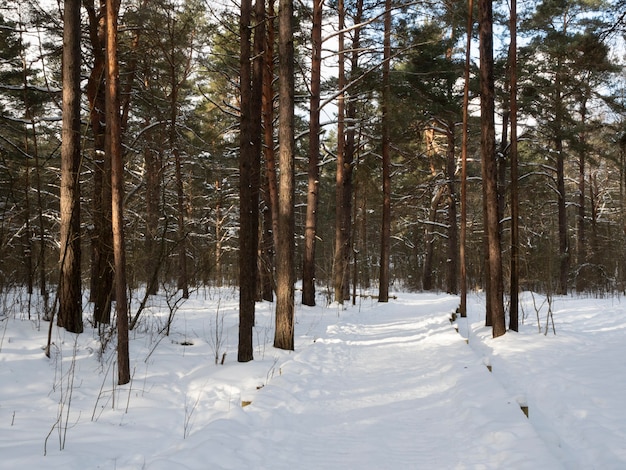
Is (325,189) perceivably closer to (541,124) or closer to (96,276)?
(541,124)

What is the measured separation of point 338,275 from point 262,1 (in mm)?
9518

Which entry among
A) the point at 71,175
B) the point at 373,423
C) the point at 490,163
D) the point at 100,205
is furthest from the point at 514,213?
the point at 71,175

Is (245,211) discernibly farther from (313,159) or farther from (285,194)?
(313,159)

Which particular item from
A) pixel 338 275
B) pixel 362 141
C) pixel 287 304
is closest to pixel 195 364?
pixel 287 304

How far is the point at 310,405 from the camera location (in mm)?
5172

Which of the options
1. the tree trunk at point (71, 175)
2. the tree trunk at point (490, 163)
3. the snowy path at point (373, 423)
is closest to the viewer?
the snowy path at point (373, 423)

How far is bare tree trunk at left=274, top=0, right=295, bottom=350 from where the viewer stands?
764 cm

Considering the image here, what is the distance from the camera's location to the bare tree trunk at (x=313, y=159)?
1247 cm

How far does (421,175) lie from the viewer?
25.1 meters

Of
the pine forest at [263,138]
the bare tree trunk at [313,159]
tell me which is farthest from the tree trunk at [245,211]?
the bare tree trunk at [313,159]

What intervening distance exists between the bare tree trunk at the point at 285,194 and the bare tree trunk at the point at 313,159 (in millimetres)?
4323

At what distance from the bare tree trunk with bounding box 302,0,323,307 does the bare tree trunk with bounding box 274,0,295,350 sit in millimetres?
4323

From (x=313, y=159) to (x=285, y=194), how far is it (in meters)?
5.39

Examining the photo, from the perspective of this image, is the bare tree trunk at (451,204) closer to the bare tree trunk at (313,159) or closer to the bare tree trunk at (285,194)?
the bare tree trunk at (313,159)
